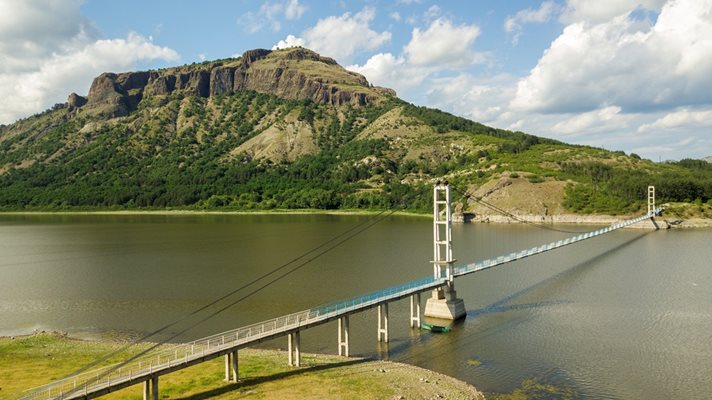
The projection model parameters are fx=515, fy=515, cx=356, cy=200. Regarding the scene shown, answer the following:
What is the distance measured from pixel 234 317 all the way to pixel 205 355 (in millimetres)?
18345

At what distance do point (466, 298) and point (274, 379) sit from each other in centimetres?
2717

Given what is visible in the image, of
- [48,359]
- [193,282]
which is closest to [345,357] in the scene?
[48,359]

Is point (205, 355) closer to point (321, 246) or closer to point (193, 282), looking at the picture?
point (193, 282)

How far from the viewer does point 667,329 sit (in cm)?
4125

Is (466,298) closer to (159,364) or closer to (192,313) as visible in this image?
(192,313)

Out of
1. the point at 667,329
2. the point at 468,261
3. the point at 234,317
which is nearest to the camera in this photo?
the point at 667,329

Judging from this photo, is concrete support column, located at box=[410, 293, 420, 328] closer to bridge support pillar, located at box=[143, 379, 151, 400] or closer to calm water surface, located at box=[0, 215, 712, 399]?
calm water surface, located at box=[0, 215, 712, 399]

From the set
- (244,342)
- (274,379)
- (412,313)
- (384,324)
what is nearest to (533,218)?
(412,313)

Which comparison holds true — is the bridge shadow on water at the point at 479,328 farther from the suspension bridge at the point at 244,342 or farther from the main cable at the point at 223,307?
the main cable at the point at 223,307

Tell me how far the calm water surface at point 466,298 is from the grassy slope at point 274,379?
3.15 m

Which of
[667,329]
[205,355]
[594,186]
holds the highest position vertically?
[594,186]

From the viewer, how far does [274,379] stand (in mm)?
29203

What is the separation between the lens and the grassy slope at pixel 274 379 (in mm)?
27344

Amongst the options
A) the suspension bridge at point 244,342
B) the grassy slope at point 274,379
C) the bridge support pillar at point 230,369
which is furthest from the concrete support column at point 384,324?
the bridge support pillar at point 230,369
